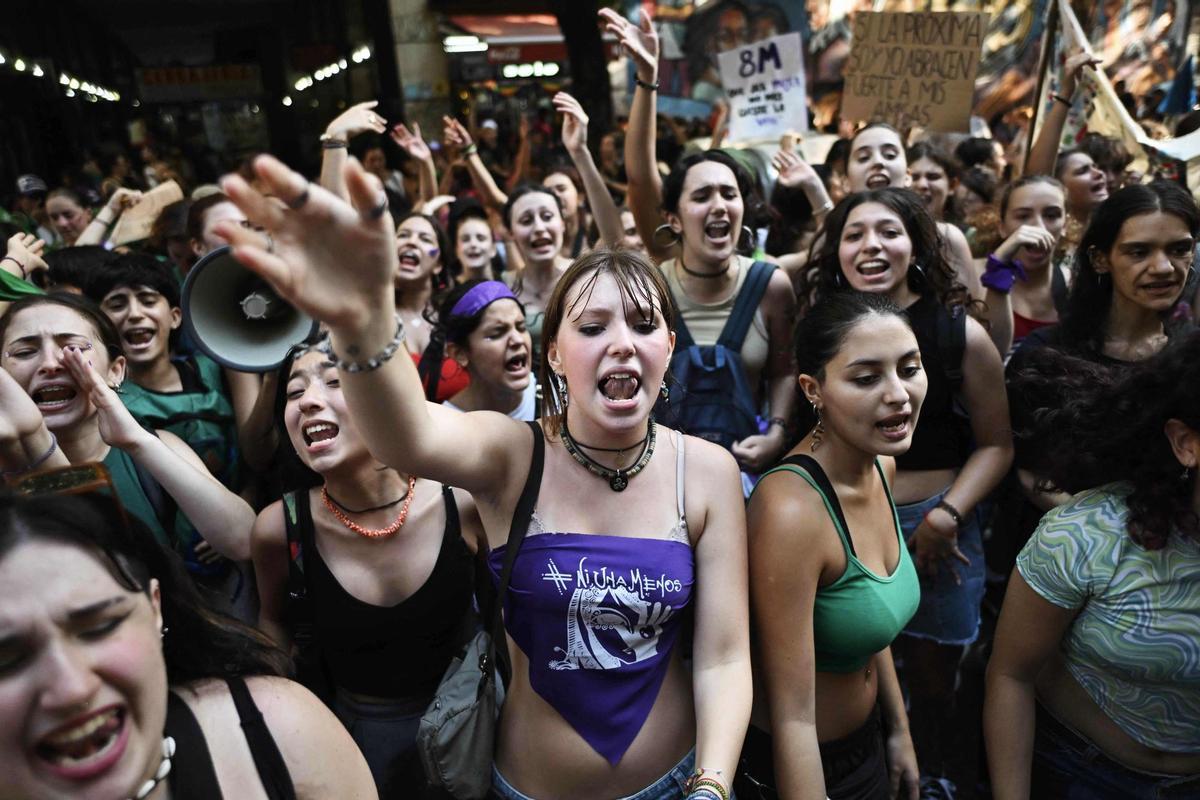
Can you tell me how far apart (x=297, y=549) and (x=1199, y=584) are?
2083 mm

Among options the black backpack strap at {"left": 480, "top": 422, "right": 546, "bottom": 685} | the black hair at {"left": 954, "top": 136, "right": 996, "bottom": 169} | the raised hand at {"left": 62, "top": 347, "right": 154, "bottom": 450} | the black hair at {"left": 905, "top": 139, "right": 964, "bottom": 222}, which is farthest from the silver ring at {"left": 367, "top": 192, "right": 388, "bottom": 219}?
the black hair at {"left": 954, "top": 136, "right": 996, "bottom": 169}

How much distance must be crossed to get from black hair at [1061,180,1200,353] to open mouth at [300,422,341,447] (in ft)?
7.89

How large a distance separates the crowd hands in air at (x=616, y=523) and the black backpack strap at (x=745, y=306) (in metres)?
0.01

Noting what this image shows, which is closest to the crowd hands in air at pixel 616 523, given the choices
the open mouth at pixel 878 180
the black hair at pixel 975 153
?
the open mouth at pixel 878 180

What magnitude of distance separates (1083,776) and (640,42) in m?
2.80

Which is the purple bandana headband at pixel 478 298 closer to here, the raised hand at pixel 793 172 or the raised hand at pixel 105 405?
the raised hand at pixel 105 405

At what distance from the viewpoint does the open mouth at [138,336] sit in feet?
9.72

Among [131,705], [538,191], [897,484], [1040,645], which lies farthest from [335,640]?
[538,191]

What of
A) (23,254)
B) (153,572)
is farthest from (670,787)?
(23,254)

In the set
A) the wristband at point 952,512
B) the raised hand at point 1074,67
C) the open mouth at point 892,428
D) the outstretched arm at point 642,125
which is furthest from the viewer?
the raised hand at point 1074,67

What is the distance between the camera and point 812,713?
1943 millimetres

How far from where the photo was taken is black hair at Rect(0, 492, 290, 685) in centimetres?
125

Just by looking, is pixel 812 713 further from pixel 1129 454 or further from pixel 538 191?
pixel 538 191

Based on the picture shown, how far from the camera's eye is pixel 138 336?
9.77ft
